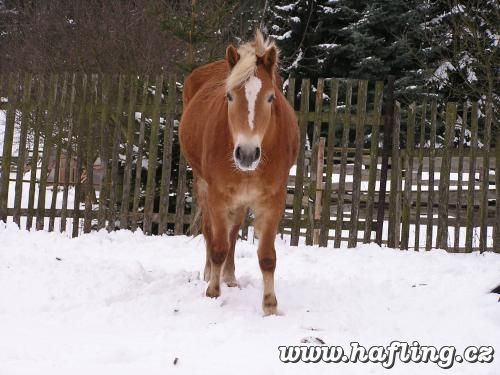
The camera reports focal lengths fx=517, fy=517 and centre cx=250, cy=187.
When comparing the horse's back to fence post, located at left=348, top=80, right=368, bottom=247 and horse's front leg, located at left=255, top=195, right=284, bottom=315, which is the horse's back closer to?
horse's front leg, located at left=255, top=195, right=284, bottom=315

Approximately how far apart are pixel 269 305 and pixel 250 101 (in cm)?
147

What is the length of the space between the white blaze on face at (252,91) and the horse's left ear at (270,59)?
249mm

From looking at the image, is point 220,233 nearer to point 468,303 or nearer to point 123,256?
point 468,303

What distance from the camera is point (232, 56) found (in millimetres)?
3869

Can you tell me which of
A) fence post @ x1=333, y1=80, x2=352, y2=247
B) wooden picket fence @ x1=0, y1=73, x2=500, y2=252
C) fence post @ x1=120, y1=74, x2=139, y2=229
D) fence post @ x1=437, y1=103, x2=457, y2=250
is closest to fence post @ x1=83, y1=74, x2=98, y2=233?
Result: wooden picket fence @ x1=0, y1=73, x2=500, y2=252

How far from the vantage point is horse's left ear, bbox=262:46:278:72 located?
379 centimetres

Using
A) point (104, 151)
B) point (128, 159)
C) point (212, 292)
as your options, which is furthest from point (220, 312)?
point (104, 151)

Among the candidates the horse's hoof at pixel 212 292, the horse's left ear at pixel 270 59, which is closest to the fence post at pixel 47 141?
the horse's hoof at pixel 212 292

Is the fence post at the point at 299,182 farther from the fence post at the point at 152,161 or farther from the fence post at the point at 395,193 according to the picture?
the fence post at the point at 152,161

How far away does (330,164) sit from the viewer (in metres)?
7.16

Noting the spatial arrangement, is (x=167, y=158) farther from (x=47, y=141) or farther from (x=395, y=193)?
(x=395, y=193)

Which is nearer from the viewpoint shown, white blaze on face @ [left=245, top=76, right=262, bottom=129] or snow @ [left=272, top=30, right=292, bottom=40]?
white blaze on face @ [left=245, top=76, right=262, bottom=129]

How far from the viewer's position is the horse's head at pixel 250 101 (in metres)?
3.34

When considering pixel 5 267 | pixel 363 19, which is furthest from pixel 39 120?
pixel 363 19
